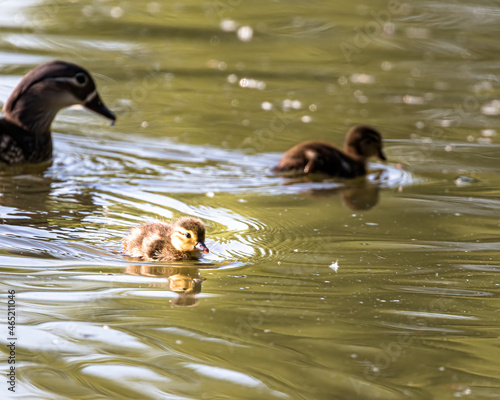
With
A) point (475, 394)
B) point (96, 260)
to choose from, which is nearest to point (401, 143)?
point (96, 260)

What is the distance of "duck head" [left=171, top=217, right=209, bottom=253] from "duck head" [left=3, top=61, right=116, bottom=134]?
2.88 meters

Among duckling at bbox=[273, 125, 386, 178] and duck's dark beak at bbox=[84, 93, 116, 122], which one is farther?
duck's dark beak at bbox=[84, 93, 116, 122]

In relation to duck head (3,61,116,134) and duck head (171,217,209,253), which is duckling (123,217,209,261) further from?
duck head (3,61,116,134)

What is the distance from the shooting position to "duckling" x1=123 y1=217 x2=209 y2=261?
4.73 meters

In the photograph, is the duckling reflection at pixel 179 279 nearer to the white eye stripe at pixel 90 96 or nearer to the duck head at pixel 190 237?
the duck head at pixel 190 237

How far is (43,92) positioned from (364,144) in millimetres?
2595

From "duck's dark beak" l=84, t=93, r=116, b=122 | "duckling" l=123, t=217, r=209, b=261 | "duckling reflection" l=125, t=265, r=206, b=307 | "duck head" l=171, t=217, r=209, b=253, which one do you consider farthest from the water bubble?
"duckling reflection" l=125, t=265, r=206, b=307

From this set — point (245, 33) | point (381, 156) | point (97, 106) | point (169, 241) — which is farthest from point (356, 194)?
point (245, 33)

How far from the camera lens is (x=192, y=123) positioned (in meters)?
8.15

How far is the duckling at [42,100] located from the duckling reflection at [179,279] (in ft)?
8.98

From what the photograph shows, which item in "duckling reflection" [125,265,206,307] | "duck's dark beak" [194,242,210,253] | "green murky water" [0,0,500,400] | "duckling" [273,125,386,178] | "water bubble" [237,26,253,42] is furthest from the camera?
"water bubble" [237,26,253,42]

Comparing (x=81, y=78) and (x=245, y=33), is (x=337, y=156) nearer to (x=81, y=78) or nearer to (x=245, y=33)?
(x=81, y=78)

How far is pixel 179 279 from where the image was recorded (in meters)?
4.53

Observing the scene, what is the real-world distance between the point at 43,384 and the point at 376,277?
1.92 meters
